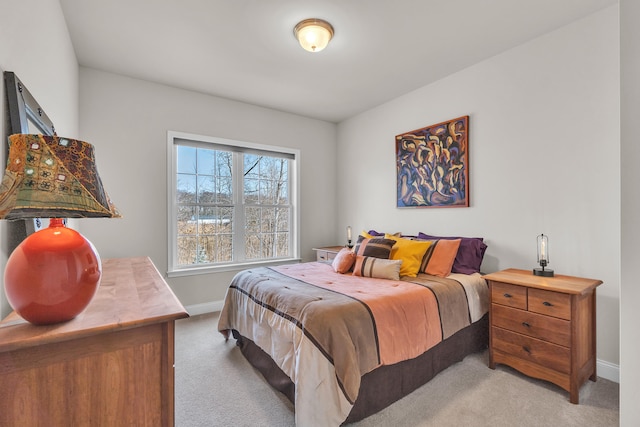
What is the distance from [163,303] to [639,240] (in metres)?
1.97

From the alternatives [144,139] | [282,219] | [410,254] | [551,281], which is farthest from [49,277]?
[282,219]

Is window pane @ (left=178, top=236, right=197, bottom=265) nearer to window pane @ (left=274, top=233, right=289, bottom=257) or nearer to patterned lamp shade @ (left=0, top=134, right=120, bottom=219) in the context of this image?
window pane @ (left=274, top=233, right=289, bottom=257)

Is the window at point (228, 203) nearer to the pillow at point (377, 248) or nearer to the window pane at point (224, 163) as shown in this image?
the window pane at point (224, 163)

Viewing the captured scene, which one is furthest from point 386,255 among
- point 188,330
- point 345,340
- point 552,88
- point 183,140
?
point 183,140

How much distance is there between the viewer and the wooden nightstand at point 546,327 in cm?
192

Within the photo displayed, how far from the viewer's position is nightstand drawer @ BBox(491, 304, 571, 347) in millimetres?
1951

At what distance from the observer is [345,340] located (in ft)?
5.34

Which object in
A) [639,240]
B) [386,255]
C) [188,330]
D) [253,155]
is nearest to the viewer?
[639,240]

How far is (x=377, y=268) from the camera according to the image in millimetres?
2576

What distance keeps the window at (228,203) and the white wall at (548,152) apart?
1925 mm

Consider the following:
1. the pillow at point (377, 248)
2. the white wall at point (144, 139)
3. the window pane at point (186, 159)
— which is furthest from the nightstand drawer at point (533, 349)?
the window pane at point (186, 159)

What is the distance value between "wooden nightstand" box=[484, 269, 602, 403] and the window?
2758 mm

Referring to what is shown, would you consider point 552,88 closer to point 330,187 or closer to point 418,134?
point 418,134

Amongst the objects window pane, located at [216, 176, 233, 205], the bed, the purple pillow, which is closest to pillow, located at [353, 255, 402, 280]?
the bed
